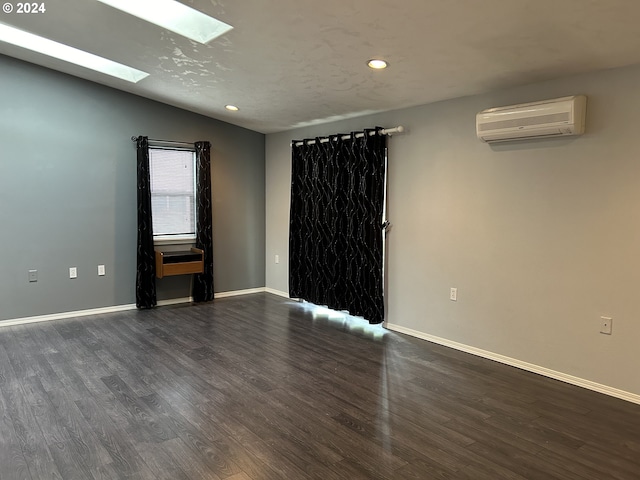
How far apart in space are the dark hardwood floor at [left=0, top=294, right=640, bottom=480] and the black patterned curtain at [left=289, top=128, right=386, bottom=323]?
805 millimetres

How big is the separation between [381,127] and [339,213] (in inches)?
42.2

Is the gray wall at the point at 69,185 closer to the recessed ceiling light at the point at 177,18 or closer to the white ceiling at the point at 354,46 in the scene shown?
the white ceiling at the point at 354,46

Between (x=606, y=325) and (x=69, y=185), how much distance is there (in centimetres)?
521

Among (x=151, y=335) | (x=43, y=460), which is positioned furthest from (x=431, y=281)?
(x=43, y=460)

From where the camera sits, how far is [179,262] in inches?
210

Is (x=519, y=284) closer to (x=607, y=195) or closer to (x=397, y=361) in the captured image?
(x=607, y=195)

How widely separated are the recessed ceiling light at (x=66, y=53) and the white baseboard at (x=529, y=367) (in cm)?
377

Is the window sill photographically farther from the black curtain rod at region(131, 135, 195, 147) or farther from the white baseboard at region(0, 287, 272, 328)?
the black curtain rod at region(131, 135, 195, 147)

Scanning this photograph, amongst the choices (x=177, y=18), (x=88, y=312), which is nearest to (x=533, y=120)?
(x=177, y=18)

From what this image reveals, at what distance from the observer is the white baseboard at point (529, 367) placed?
117 inches

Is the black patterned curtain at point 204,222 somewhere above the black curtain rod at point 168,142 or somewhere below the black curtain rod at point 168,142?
below

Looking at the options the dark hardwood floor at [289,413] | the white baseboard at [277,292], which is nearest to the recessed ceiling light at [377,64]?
the dark hardwood floor at [289,413]

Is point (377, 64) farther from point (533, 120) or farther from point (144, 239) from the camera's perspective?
point (144, 239)

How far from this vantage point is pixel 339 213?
4.98m
